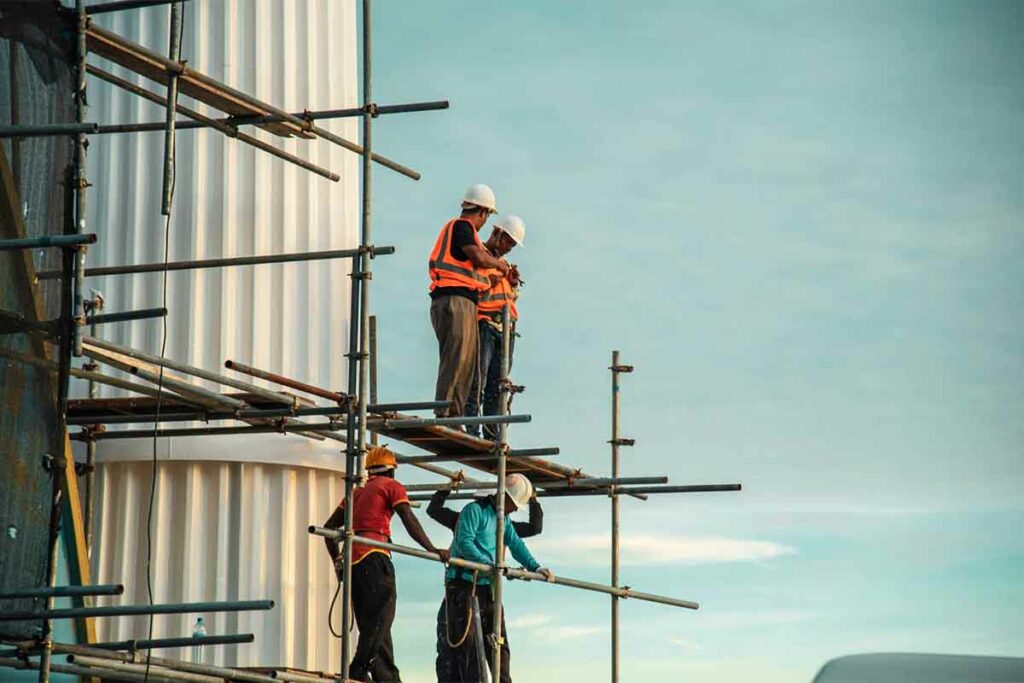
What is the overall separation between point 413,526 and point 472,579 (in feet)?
4.78

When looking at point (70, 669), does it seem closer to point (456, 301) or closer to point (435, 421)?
point (435, 421)

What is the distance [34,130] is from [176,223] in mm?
6244

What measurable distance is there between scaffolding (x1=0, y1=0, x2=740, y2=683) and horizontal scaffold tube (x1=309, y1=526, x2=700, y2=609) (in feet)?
0.06

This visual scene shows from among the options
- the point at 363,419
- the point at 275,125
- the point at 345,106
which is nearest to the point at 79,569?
the point at 363,419

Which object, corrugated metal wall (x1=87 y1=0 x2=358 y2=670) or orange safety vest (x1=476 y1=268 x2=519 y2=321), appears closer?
corrugated metal wall (x1=87 y1=0 x2=358 y2=670)

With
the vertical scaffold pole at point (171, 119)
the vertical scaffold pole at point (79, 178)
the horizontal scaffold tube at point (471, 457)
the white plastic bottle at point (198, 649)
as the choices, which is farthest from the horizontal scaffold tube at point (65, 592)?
the horizontal scaffold tube at point (471, 457)

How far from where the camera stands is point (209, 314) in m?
16.9

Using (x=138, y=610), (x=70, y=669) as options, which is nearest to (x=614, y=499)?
(x=70, y=669)

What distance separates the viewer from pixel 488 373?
16.9m

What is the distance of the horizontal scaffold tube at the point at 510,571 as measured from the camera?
13.6 m

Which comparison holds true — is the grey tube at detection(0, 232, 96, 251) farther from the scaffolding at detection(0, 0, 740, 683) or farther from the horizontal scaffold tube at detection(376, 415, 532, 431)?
the horizontal scaffold tube at detection(376, 415, 532, 431)

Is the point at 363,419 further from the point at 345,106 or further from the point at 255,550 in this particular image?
the point at 345,106

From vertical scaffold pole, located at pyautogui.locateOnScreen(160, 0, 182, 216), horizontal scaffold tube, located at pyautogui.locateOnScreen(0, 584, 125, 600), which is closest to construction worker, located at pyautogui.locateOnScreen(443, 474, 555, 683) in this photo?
vertical scaffold pole, located at pyautogui.locateOnScreen(160, 0, 182, 216)

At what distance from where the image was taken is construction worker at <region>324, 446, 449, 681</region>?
47.8 feet
